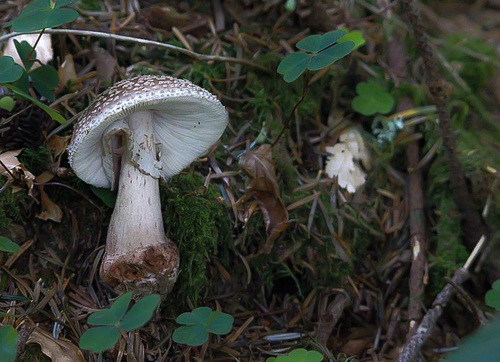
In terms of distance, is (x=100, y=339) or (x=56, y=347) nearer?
(x=100, y=339)

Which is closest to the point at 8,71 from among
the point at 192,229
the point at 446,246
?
the point at 192,229

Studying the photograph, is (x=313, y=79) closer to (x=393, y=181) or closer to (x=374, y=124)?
(x=374, y=124)

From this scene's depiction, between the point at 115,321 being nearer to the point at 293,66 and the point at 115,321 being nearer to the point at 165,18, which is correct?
the point at 293,66

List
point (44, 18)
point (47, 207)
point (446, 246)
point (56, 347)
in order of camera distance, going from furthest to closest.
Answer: point (446, 246), point (47, 207), point (44, 18), point (56, 347)

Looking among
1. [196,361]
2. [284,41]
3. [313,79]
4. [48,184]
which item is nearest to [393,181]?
[313,79]

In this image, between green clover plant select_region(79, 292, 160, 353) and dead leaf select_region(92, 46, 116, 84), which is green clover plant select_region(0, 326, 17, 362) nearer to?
green clover plant select_region(79, 292, 160, 353)

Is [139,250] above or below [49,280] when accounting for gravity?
above

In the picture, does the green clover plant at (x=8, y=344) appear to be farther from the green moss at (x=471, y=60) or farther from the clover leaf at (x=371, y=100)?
the green moss at (x=471, y=60)

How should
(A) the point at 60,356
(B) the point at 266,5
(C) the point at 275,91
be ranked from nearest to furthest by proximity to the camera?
1. (A) the point at 60,356
2. (C) the point at 275,91
3. (B) the point at 266,5
